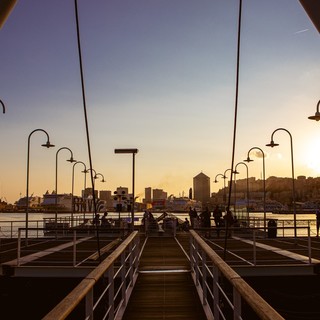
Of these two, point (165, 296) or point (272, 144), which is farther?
point (272, 144)

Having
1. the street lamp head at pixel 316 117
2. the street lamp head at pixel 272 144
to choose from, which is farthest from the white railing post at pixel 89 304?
the street lamp head at pixel 272 144

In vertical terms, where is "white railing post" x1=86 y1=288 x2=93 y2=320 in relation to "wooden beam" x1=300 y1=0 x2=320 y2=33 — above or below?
below

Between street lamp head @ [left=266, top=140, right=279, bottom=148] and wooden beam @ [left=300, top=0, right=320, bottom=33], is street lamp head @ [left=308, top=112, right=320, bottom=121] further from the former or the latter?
wooden beam @ [left=300, top=0, right=320, bottom=33]

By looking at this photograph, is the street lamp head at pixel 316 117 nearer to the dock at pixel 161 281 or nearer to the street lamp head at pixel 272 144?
the dock at pixel 161 281

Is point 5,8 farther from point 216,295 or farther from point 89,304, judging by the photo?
point 216,295

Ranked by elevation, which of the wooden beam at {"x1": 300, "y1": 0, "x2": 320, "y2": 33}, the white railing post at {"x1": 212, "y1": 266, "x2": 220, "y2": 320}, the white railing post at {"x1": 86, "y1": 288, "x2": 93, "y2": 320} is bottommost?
the white railing post at {"x1": 212, "y1": 266, "x2": 220, "y2": 320}

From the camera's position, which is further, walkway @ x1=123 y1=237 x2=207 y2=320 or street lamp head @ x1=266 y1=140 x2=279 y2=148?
street lamp head @ x1=266 y1=140 x2=279 y2=148

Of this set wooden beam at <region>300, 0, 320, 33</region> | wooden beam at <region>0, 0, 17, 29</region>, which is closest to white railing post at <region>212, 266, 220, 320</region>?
wooden beam at <region>300, 0, 320, 33</region>

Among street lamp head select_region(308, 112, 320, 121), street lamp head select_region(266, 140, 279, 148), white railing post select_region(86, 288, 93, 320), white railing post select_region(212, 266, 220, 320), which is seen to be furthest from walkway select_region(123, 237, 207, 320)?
street lamp head select_region(266, 140, 279, 148)

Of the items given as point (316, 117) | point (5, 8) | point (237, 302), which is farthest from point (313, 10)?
point (316, 117)

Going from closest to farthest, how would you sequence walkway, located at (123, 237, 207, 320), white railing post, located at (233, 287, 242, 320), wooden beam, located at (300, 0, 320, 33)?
wooden beam, located at (300, 0, 320, 33) < white railing post, located at (233, 287, 242, 320) < walkway, located at (123, 237, 207, 320)

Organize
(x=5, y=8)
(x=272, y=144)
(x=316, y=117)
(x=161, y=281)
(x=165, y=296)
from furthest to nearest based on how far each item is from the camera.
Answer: (x=272, y=144)
(x=316, y=117)
(x=161, y=281)
(x=165, y=296)
(x=5, y=8)

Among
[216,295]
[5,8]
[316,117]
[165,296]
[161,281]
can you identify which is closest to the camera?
[5,8]

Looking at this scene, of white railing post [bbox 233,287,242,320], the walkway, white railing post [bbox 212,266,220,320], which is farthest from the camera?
the walkway
